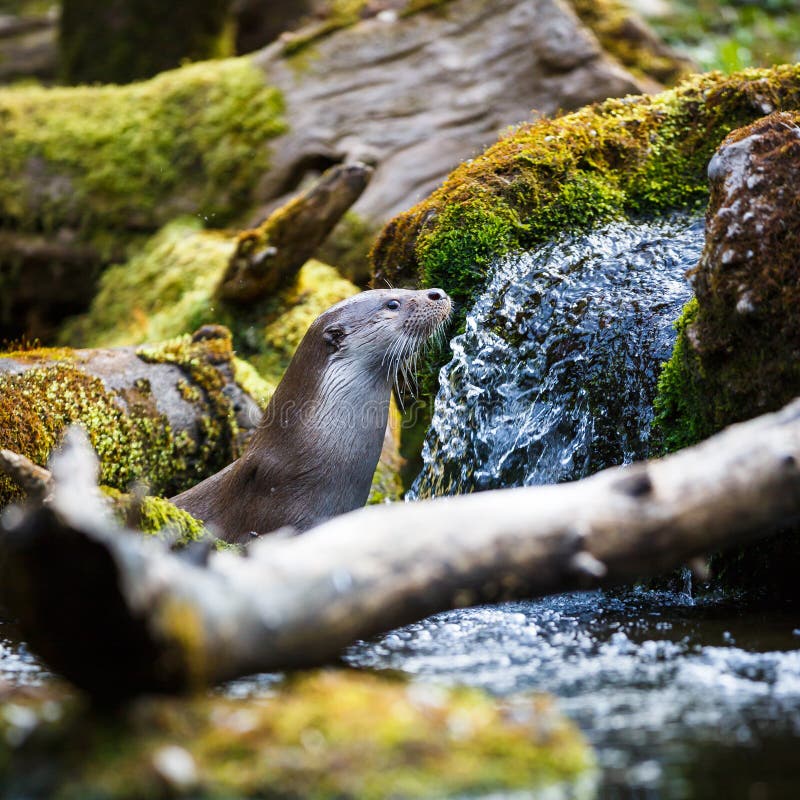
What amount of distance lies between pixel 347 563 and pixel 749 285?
7.14 feet

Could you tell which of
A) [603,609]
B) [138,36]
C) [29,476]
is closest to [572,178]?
[603,609]

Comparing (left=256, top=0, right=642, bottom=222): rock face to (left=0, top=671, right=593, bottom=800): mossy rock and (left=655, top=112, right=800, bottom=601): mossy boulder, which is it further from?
(left=0, top=671, right=593, bottom=800): mossy rock

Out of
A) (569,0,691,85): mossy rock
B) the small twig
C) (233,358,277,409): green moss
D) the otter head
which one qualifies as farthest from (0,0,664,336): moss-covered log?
the small twig

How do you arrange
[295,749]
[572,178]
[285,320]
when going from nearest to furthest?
1. [295,749]
2. [572,178]
3. [285,320]

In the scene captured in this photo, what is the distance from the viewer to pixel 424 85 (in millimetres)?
9641

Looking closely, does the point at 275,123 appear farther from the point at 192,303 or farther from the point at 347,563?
the point at 347,563

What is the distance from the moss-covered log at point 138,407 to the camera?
5.57 m

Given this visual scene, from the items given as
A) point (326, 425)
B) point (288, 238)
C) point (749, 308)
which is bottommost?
point (326, 425)

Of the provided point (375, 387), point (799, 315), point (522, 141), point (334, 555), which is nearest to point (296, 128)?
point (522, 141)

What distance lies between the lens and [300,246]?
7.61 m

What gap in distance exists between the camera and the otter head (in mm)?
5285

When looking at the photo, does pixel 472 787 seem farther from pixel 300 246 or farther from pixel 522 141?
pixel 300 246

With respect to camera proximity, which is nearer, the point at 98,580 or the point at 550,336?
the point at 98,580

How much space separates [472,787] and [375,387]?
11.1 feet
